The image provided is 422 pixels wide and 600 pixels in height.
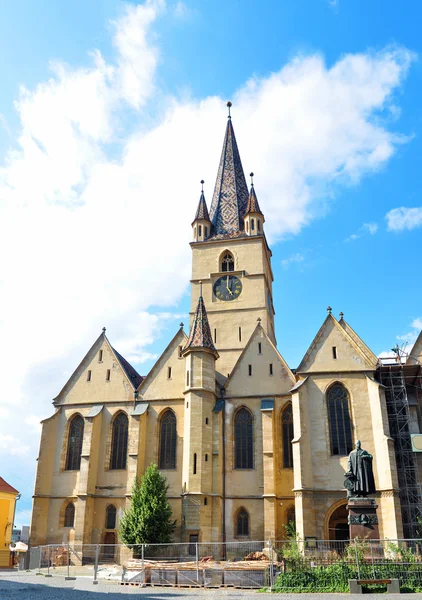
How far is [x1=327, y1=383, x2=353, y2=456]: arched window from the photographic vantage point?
2919 cm

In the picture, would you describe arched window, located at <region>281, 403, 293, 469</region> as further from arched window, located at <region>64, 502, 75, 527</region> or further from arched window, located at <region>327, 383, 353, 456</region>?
arched window, located at <region>64, 502, 75, 527</region>

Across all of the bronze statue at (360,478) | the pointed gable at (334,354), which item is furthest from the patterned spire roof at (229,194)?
the bronze statue at (360,478)

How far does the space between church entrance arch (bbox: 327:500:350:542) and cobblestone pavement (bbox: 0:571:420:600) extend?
1213cm

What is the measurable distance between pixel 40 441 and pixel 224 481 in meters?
12.8

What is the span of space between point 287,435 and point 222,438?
152 inches

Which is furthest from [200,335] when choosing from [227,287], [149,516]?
[149,516]

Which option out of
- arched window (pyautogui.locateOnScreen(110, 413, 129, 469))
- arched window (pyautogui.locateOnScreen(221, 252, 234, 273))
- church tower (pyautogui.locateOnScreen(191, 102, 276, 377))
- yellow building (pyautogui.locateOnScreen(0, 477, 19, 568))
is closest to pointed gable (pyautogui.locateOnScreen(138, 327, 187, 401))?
arched window (pyautogui.locateOnScreen(110, 413, 129, 469))

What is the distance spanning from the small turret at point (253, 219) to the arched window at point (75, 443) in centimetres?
2031

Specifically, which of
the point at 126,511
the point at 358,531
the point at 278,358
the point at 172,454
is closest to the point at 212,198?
the point at 278,358

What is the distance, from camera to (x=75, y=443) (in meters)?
34.9

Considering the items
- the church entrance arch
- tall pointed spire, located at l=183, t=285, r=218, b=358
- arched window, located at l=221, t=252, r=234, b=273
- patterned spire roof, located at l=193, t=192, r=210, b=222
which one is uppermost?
patterned spire roof, located at l=193, t=192, r=210, b=222

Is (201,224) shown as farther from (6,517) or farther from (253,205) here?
(6,517)

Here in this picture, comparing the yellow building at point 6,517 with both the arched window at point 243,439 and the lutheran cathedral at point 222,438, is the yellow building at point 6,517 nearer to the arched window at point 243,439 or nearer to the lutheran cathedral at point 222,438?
the lutheran cathedral at point 222,438

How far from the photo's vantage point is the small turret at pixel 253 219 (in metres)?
44.0
